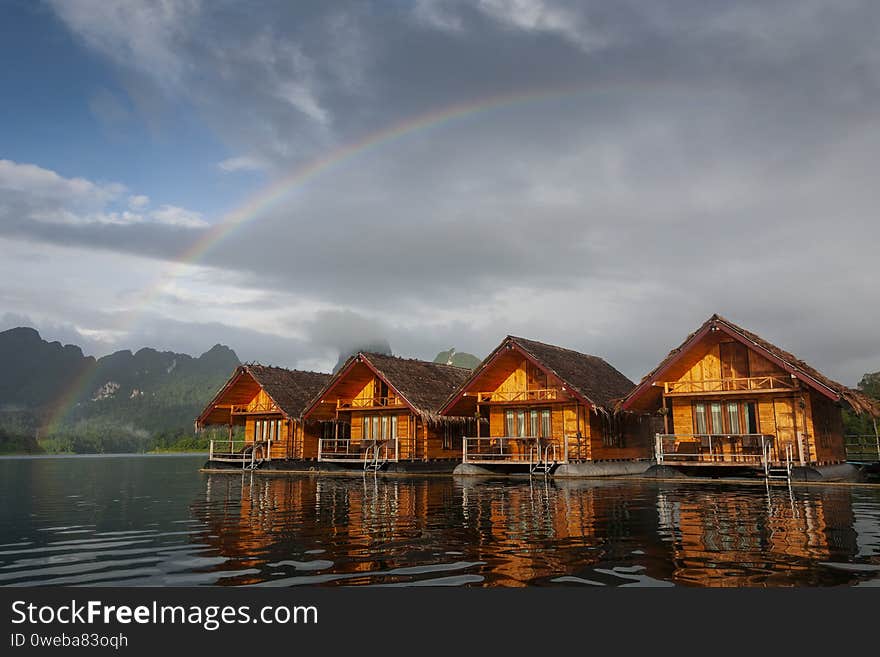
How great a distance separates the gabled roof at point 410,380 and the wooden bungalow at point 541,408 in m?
1.58

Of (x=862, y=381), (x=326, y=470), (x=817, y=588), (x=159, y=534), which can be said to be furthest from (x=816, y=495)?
(x=862, y=381)

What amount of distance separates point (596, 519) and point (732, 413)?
15716 mm

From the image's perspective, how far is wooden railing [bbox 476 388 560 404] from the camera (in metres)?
31.0

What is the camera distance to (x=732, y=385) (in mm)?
26422

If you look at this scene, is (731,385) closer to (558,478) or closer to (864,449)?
(558,478)

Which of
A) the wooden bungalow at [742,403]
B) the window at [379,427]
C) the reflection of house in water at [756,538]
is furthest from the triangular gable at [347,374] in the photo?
the reflection of house in water at [756,538]

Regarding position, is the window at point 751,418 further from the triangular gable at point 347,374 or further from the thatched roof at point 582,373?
the triangular gable at point 347,374

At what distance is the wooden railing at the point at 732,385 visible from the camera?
83.0 ft

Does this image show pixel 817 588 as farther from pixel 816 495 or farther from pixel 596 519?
pixel 816 495

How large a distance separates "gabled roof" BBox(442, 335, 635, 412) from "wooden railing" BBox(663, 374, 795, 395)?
11.0ft

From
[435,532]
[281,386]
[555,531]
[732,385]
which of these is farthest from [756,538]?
[281,386]

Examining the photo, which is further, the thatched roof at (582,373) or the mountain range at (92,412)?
the mountain range at (92,412)

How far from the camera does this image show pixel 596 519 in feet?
44.4

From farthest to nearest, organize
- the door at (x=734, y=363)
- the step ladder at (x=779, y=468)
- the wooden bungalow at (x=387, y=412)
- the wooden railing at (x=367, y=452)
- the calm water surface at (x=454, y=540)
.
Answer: the wooden railing at (x=367, y=452), the wooden bungalow at (x=387, y=412), the door at (x=734, y=363), the step ladder at (x=779, y=468), the calm water surface at (x=454, y=540)
